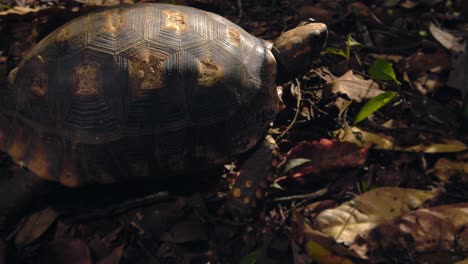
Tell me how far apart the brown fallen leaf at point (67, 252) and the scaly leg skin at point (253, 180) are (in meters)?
0.92

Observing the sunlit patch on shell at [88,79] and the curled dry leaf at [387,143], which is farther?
the curled dry leaf at [387,143]

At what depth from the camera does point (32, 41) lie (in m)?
3.18

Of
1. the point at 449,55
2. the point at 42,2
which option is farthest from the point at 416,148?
the point at 42,2

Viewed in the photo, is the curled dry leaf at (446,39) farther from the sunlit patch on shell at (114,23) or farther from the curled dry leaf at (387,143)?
the sunlit patch on shell at (114,23)

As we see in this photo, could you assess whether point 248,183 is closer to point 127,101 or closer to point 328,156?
point 328,156

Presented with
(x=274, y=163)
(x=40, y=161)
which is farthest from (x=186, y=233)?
(x=40, y=161)

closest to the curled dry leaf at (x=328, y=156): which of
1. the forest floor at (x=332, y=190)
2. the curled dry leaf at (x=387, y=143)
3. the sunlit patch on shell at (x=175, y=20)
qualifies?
the forest floor at (x=332, y=190)

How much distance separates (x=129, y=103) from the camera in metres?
2.25

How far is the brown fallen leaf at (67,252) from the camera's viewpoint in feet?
7.61

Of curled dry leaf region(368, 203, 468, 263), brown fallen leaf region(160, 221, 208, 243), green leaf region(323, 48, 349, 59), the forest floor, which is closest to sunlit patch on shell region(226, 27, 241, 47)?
the forest floor

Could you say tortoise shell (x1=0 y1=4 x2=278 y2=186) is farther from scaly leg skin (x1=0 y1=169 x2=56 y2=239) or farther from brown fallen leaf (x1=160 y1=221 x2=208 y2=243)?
brown fallen leaf (x1=160 y1=221 x2=208 y2=243)

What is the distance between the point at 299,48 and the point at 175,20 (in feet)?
2.92

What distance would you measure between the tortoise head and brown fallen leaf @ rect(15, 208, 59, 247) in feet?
6.01

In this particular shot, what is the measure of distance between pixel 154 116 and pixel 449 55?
248cm
